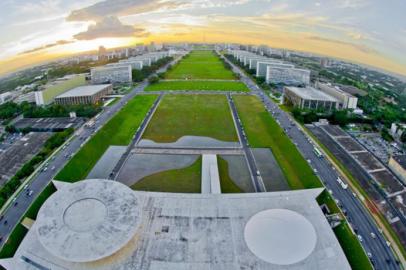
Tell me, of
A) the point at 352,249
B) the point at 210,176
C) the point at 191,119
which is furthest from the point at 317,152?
the point at 191,119

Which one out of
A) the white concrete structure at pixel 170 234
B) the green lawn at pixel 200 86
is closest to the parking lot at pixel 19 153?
the white concrete structure at pixel 170 234

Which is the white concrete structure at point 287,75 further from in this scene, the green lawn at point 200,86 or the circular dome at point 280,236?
the circular dome at point 280,236

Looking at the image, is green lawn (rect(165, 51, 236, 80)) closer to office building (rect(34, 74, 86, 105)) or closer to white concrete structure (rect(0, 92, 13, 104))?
office building (rect(34, 74, 86, 105))

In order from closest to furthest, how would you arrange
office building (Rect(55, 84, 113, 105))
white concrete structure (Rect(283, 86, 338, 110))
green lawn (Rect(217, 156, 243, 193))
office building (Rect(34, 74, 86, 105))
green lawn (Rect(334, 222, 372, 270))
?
1. green lawn (Rect(334, 222, 372, 270))
2. green lawn (Rect(217, 156, 243, 193))
3. white concrete structure (Rect(283, 86, 338, 110))
4. office building (Rect(34, 74, 86, 105))
5. office building (Rect(55, 84, 113, 105))

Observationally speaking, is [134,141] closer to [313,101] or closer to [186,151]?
[186,151]

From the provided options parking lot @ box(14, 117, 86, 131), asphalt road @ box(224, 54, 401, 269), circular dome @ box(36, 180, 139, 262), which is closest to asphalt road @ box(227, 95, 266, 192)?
asphalt road @ box(224, 54, 401, 269)

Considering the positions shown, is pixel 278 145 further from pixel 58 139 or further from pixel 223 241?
pixel 58 139
